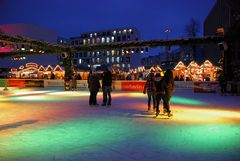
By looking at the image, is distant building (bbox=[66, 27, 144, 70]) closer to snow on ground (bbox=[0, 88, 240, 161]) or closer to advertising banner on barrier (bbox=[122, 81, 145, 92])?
advertising banner on barrier (bbox=[122, 81, 145, 92])

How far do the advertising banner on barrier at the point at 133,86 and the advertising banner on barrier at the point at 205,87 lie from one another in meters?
4.18

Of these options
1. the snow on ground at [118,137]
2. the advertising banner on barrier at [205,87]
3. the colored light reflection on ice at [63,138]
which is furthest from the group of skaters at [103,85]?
the advertising banner on barrier at [205,87]

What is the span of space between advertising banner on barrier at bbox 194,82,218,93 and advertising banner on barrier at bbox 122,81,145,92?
4.18 meters

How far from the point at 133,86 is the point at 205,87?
19.1 ft

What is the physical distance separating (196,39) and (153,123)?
483 inches

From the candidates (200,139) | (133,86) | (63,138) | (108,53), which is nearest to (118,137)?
(63,138)

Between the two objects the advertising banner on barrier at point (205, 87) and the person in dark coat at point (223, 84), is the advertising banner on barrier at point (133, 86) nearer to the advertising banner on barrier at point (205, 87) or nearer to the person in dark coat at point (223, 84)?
the advertising banner on barrier at point (205, 87)

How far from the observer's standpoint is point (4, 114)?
11398 mm

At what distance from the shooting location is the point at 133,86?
82.6 ft

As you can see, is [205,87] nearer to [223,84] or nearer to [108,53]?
[223,84]

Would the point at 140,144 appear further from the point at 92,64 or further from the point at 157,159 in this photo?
the point at 92,64

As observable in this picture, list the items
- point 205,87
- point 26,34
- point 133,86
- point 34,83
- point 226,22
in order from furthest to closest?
point 26,34 < point 226,22 < point 34,83 < point 133,86 < point 205,87

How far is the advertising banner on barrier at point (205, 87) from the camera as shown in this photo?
72.4 ft

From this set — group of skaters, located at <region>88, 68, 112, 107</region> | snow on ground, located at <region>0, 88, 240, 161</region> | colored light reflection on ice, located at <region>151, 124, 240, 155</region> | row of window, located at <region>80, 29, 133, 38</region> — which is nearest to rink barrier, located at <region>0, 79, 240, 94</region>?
group of skaters, located at <region>88, 68, 112, 107</region>
